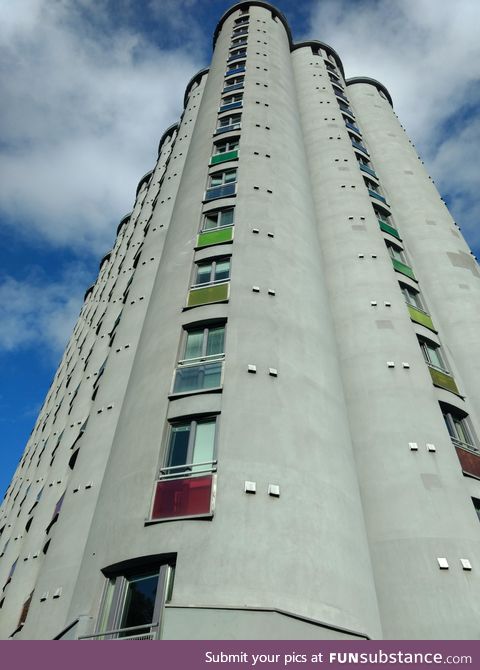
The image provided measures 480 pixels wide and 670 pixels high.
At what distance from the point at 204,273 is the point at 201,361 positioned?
5.21 metres

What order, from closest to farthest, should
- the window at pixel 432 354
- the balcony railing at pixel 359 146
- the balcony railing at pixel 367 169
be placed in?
the window at pixel 432 354
the balcony railing at pixel 367 169
the balcony railing at pixel 359 146

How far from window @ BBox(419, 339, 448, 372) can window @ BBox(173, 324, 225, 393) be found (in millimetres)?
8601

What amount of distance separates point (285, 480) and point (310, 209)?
55.8 feet

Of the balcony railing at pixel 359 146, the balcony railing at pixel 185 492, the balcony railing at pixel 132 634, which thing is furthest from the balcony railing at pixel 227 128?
the balcony railing at pixel 132 634

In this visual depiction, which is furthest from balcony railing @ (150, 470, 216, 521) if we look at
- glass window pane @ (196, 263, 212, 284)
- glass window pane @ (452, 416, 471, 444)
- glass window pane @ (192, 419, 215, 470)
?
glass window pane @ (452, 416, 471, 444)

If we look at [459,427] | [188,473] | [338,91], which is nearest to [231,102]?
[338,91]

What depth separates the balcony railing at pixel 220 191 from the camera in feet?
79.5

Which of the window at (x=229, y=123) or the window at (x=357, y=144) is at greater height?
the window at (x=357, y=144)

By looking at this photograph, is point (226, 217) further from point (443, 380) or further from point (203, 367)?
point (443, 380)

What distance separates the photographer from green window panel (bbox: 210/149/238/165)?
88.7 ft

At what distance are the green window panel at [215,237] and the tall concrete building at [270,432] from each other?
0.11 meters

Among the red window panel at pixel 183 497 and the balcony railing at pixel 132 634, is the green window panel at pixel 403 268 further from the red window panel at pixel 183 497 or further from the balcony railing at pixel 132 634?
the balcony railing at pixel 132 634

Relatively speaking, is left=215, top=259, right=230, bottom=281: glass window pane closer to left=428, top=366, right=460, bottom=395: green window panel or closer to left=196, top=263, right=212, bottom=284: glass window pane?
left=196, top=263, right=212, bottom=284: glass window pane

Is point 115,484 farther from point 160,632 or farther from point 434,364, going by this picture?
point 434,364
